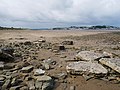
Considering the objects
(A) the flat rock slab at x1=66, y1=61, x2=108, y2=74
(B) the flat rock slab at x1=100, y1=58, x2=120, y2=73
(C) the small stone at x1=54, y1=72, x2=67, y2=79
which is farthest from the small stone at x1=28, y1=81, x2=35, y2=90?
(B) the flat rock slab at x1=100, y1=58, x2=120, y2=73

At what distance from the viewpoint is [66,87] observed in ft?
22.4

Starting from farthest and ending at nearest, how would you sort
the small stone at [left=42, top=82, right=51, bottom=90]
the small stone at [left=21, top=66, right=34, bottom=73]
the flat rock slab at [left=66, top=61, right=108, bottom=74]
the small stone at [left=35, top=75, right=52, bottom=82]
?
the small stone at [left=21, top=66, right=34, bottom=73] → the flat rock slab at [left=66, top=61, right=108, bottom=74] → the small stone at [left=35, top=75, right=52, bottom=82] → the small stone at [left=42, top=82, right=51, bottom=90]

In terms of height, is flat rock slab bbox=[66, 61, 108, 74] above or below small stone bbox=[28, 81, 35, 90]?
above

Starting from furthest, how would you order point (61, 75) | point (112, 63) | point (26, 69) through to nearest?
point (26, 69)
point (112, 63)
point (61, 75)

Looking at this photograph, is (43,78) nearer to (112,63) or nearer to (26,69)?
(26,69)

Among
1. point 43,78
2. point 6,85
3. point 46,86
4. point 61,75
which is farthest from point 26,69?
point 46,86

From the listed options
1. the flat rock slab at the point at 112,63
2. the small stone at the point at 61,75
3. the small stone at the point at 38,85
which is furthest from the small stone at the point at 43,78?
the flat rock slab at the point at 112,63

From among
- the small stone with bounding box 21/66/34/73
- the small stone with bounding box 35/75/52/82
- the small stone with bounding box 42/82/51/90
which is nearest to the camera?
the small stone with bounding box 42/82/51/90

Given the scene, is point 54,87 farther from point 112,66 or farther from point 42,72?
point 112,66

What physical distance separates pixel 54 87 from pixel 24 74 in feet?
5.16

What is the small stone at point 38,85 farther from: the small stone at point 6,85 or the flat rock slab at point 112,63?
the flat rock slab at point 112,63

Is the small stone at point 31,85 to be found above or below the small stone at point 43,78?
below

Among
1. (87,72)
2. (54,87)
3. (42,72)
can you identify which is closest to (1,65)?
(42,72)

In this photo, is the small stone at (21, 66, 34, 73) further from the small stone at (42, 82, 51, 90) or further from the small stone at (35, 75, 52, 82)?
the small stone at (42, 82, 51, 90)
